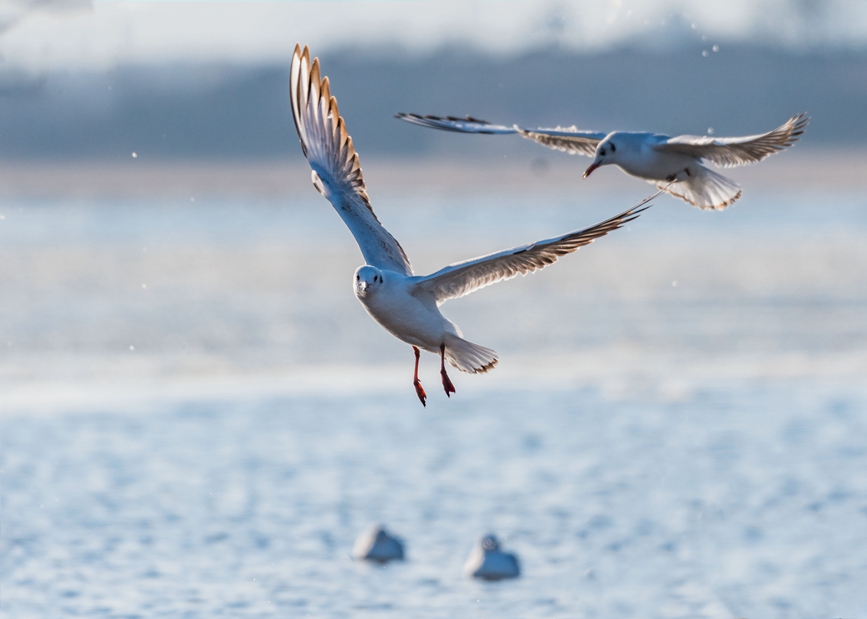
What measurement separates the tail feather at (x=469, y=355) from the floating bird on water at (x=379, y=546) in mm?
2860

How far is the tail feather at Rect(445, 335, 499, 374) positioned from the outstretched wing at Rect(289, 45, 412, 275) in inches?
21.5

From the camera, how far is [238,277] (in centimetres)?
2302

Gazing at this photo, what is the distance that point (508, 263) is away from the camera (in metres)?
6.02

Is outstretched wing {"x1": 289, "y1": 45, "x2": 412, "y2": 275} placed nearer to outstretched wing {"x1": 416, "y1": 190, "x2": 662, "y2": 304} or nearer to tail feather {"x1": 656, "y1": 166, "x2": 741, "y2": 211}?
outstretched wing {"x1": 416, "y1": 190, "x2": 662, "y2": 304}

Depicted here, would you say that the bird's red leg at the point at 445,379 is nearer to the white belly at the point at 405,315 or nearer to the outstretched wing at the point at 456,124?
the white belly at the point at 405,315

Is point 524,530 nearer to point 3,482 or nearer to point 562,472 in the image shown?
point 562,472

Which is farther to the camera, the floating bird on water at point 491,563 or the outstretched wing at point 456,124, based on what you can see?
the floating bird on water at point 491,563

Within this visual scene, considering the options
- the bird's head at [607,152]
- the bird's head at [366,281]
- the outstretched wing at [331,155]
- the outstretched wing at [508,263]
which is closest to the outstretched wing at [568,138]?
the bird's head at [607,152]

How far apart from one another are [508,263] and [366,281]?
0.68m

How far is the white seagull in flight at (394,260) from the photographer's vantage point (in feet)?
19.1

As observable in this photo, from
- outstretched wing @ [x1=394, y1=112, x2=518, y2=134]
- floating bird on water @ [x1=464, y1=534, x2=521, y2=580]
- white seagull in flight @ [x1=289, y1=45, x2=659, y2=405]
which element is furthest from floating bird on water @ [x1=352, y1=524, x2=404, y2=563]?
outstretched wing @ [x1=394, y1=112, x2=518, y2=134]

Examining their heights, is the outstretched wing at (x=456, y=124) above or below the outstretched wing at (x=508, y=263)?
above

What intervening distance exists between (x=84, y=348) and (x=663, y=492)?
8.04 meters

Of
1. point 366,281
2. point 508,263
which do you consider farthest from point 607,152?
point 366,281
